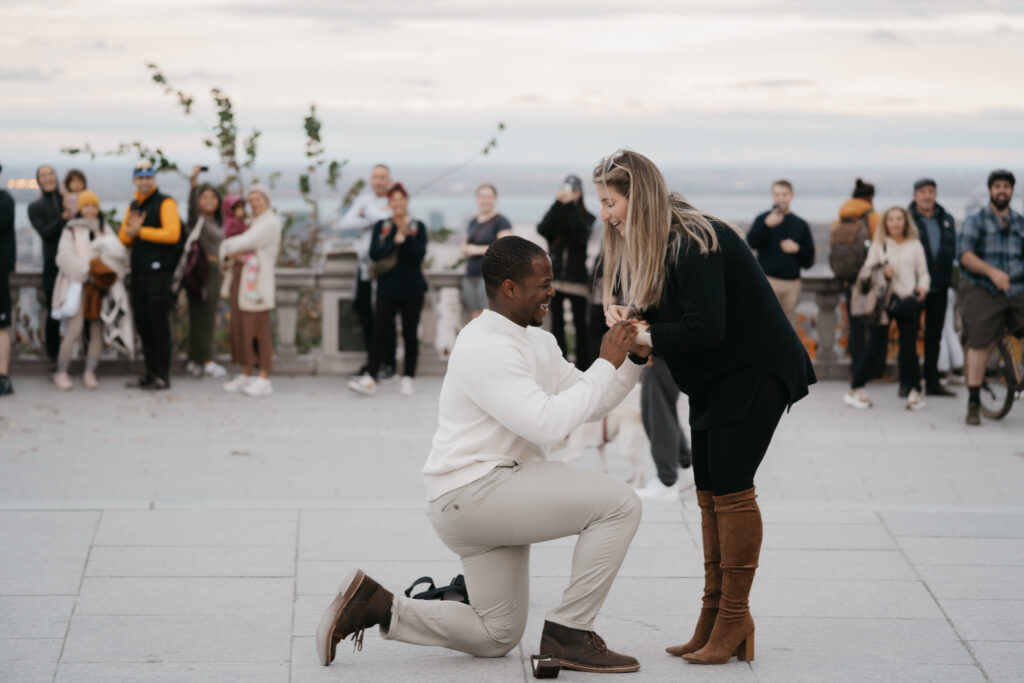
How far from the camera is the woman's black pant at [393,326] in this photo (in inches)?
453

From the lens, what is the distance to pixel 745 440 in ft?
15.2

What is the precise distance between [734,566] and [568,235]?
23.8 feet

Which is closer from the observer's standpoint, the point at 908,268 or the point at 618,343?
the point at 618,343

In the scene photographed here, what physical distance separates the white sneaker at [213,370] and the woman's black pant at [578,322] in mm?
2969

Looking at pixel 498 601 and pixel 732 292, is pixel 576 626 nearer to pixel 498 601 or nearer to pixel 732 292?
pixel 498 601

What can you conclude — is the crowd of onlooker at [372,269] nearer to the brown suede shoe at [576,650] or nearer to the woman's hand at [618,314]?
the woman's hand at [618,314]

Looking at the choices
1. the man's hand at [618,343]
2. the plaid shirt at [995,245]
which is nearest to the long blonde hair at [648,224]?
the man's hand at [618,343]

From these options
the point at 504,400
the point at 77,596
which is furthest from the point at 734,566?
the point at 77,596

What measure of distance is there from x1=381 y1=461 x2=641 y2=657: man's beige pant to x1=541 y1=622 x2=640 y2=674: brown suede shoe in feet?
0.10

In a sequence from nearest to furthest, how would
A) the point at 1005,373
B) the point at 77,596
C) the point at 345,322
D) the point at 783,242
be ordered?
1. the point at 77,596
2. the point at 1005,373
3. the point at 783,242
4. the point at 345,322

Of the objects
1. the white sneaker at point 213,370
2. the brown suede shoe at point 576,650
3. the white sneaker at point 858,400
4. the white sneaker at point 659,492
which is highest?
the brown suede shoe at point 576,650

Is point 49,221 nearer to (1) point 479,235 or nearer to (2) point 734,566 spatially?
(1) point 479,235

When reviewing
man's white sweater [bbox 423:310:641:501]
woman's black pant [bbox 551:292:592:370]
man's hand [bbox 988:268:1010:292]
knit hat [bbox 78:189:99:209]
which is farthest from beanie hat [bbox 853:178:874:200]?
man's white sweater [bbox 423:310:641:501]

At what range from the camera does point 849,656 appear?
16.0ft
